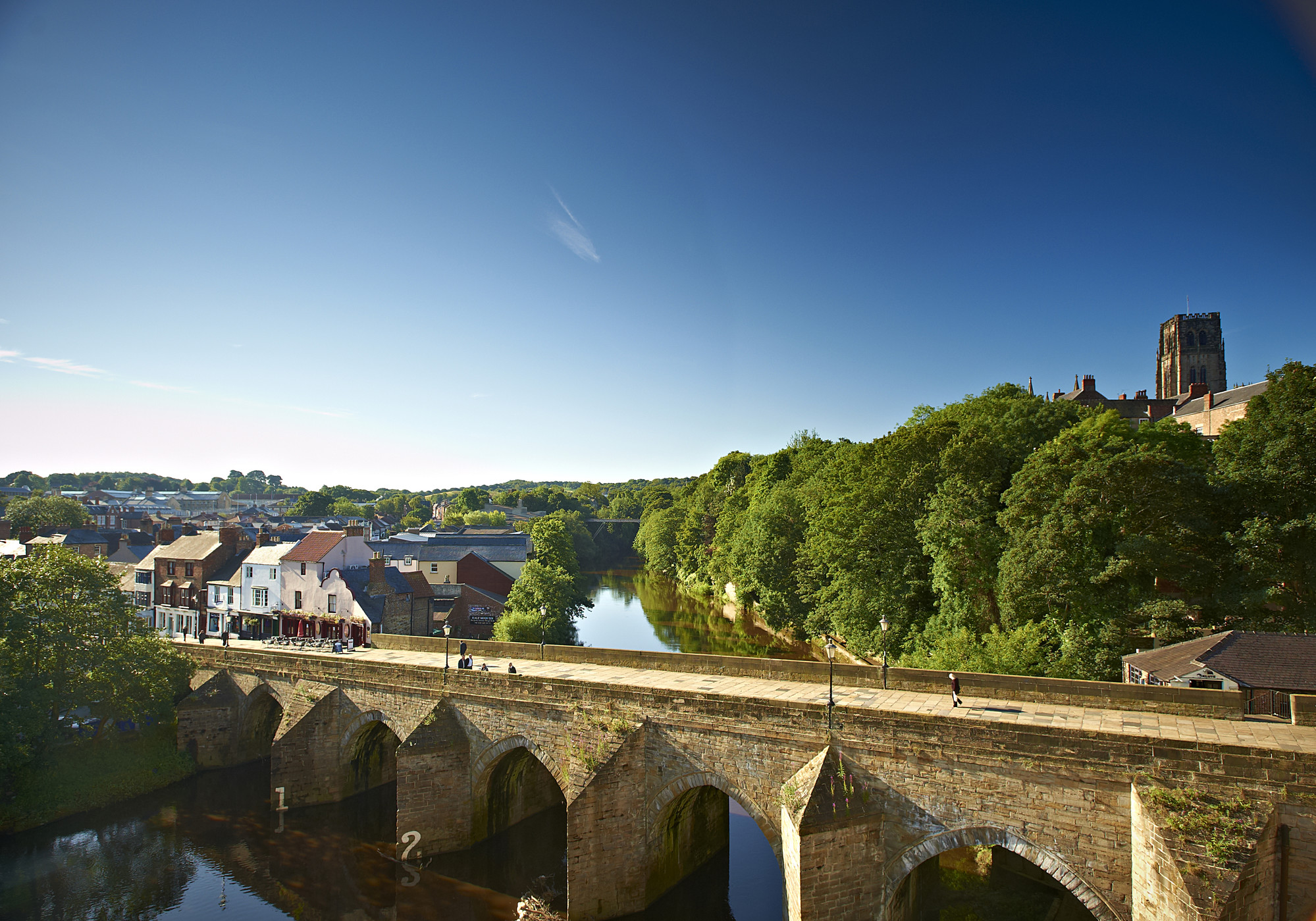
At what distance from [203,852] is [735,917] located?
17.9 m

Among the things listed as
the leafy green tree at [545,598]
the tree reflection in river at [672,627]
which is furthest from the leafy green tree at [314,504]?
the leafy green tree at [545,598]

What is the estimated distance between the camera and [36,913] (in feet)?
63.8

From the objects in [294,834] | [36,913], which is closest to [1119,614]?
[294,834]

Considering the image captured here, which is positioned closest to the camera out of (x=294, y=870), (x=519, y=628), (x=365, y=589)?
(x=294, y=870)

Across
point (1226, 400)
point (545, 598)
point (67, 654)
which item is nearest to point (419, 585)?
point (545, 598)

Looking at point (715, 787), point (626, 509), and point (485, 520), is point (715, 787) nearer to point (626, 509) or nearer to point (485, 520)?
point (485, 520)

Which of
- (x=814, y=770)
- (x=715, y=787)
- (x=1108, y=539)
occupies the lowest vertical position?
(x=715, y=787)

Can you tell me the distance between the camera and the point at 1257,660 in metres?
15.9

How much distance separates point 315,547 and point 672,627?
28.1 meters

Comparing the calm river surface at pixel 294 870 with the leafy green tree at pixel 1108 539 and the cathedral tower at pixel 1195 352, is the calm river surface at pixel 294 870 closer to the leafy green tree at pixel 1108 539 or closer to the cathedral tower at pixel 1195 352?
the leafy green tree at pixel 1108 539

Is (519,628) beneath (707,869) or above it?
above

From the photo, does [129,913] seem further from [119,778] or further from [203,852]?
[119,778]

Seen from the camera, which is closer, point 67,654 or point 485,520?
point 67,654

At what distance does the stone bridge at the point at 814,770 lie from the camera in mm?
12961
